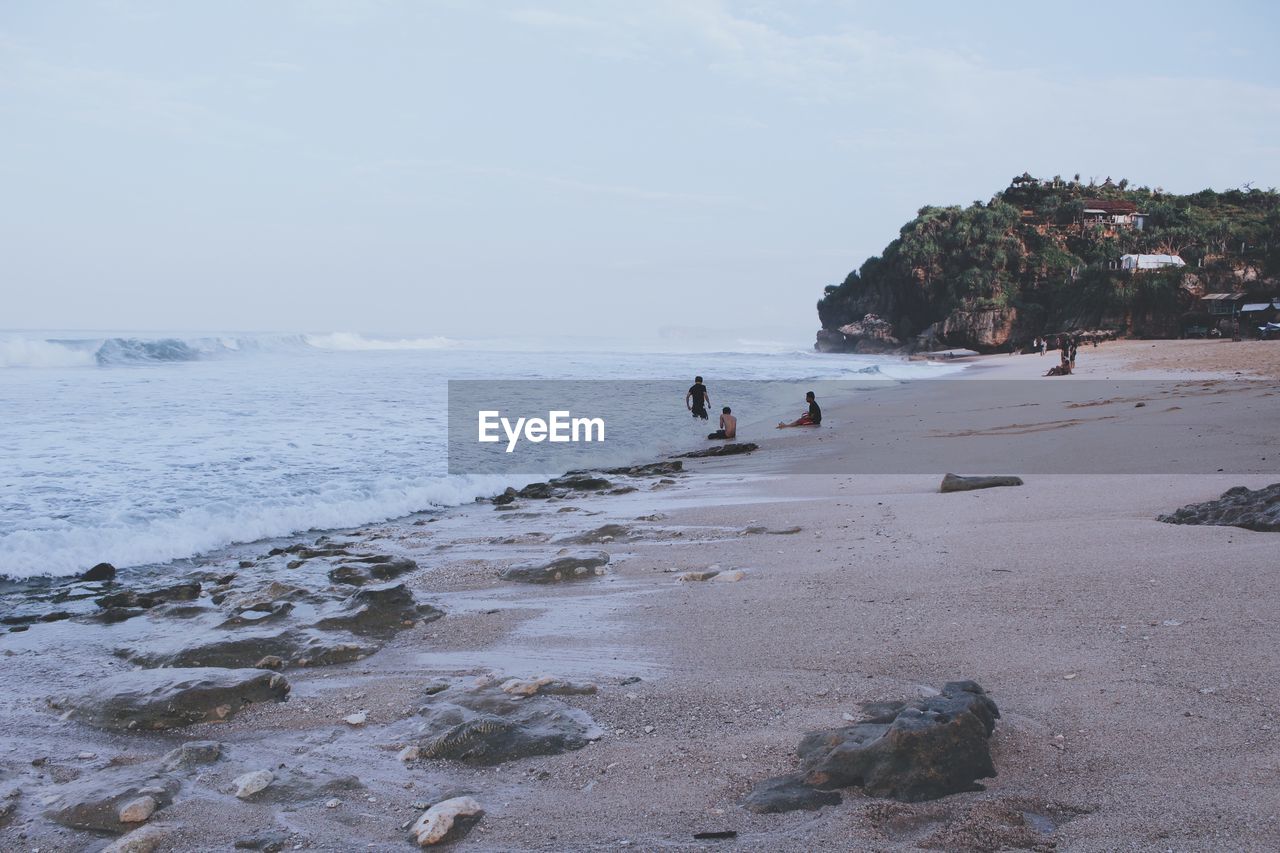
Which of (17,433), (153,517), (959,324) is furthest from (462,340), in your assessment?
(153,517)

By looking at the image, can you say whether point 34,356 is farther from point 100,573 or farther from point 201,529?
point 100,573

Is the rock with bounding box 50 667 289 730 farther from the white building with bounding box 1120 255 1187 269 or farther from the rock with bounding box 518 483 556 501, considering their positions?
the white building with bounding box 1120 255 1187 269

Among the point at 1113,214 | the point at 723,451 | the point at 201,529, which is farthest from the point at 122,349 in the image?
the point at 1113,214

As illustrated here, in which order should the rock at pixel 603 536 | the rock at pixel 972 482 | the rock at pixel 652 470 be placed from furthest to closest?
the rock at pixel 652 470
the rock at pixel 972 482
the rock at pixel 603 536

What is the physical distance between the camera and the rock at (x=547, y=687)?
12.4 ft

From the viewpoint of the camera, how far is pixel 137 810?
Result: 284cm

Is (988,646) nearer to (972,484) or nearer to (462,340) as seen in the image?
(972,484)

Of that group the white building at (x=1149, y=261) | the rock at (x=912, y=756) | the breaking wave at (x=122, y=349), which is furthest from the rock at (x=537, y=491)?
the white building at (x=1149, y=261)

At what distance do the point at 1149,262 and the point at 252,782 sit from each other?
69.9 metres

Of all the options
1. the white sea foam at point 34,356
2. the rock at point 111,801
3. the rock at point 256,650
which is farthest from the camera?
the white sea foam at point 34,356

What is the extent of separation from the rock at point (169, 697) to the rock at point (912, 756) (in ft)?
8.14

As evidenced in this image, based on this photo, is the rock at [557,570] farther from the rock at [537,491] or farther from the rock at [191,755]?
the rock at [537,491]

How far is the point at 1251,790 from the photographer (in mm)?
2414

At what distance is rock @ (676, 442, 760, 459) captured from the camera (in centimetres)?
1445
